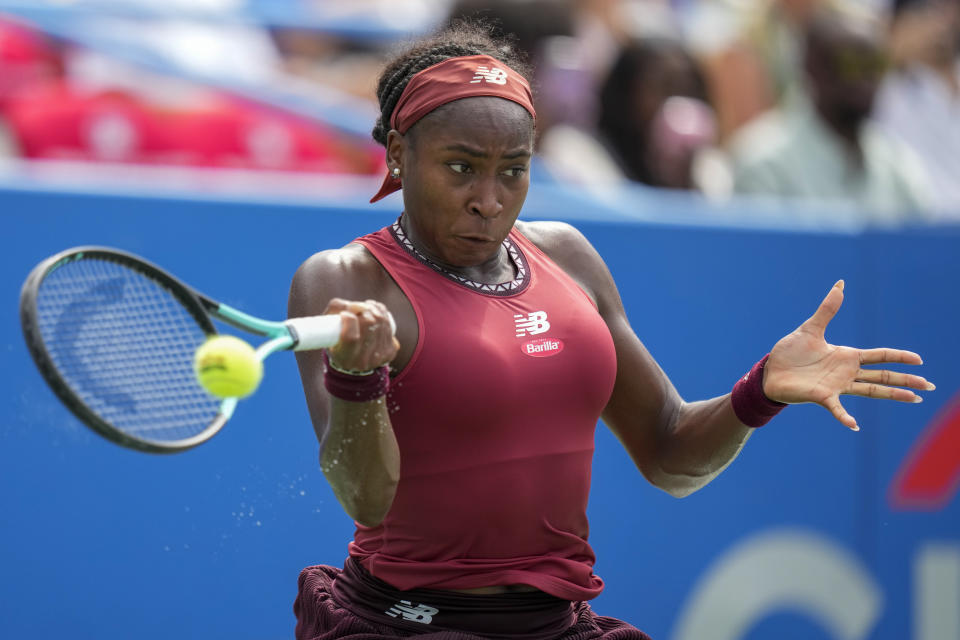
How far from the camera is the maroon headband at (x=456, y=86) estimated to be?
2479mm

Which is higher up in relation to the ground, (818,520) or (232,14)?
(232,14)

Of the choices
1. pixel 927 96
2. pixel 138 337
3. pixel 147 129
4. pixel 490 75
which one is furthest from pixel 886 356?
pixel 927 96

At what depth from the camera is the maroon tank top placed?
241 cm

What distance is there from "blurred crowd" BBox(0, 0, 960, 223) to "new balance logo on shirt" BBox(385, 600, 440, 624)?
2.49 meters

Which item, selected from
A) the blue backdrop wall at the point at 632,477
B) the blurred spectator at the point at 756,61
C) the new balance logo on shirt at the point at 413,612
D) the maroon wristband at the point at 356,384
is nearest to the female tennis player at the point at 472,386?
the new balance logo on shirt at the point at 413,612

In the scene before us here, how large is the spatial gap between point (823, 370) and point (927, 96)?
3634 mm

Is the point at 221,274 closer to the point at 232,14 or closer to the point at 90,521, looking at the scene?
the point at 90,521

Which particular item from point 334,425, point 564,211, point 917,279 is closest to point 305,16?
point 564,211

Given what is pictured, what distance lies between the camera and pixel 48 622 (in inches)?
144

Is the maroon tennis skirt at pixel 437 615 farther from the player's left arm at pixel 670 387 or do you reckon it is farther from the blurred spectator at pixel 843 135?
the blurred spectator at pixel 843 135

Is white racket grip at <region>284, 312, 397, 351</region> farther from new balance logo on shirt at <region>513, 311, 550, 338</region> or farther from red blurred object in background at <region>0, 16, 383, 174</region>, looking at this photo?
red blurred object in background at <region>0, 16, 383, 174</region>

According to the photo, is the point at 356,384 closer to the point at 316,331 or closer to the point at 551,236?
the point at 316,331

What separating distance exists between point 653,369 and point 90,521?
176 cm

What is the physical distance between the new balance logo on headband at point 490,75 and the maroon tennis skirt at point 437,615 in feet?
3.15
